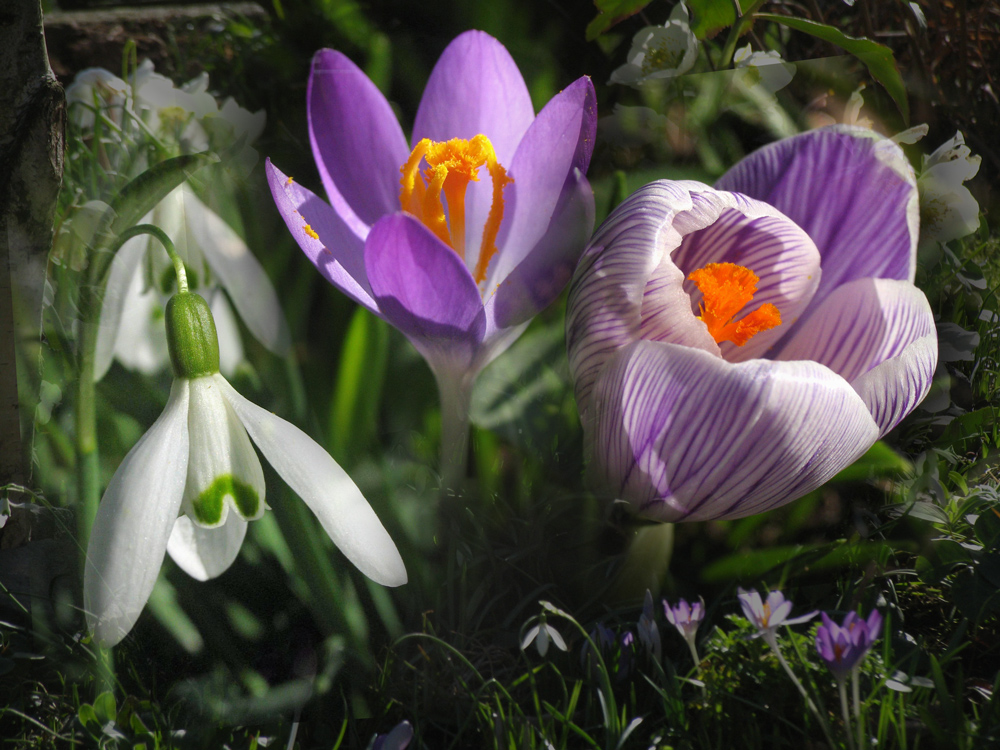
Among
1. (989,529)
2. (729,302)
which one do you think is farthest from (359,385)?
(989,529)

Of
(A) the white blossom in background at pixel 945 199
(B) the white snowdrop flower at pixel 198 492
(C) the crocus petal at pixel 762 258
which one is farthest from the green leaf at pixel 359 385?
(A) the white blossom in background at pixel 945 199

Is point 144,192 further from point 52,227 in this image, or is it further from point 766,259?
point 766,259

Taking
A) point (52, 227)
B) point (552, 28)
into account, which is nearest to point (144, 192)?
point (52, 227)

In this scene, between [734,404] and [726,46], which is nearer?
[734,404]

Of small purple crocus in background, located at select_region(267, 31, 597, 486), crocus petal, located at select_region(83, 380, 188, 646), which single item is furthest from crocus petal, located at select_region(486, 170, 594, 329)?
crocus petal, located at select_region(83, 380, 188, 646)

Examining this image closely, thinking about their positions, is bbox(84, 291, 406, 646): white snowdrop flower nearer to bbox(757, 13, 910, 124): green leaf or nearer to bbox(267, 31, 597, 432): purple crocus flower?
bbox(267, 31, 597, 432): purple crocus flower

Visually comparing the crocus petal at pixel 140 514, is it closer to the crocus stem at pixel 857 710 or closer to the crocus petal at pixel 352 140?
the crocus petal at pixel 352 140
